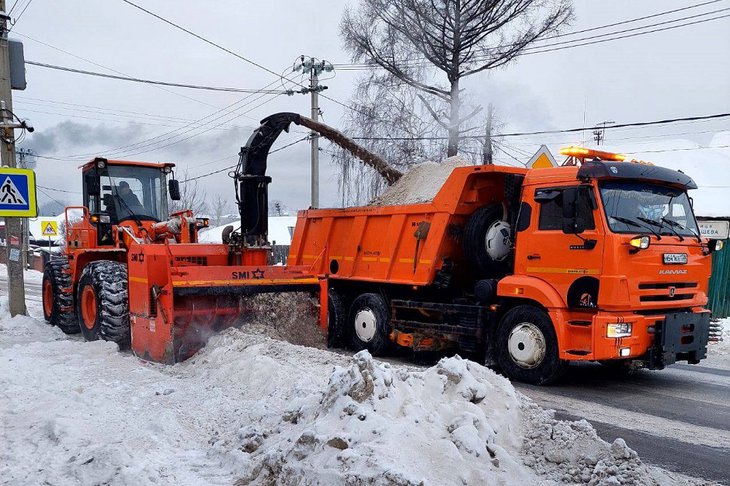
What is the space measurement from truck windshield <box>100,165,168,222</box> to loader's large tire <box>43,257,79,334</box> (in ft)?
4.45

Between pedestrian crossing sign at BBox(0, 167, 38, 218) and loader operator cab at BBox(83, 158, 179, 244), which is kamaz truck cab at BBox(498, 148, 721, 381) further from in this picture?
pedestrian crossing sign at BBox(0, 167, 38, 218)

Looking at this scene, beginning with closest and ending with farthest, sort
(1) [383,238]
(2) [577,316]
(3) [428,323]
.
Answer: (2) [577,316] < (3) [428,323] < (1) [383,238]

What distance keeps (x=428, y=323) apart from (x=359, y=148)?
3.77m

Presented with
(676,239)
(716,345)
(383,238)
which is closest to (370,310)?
(383,238)

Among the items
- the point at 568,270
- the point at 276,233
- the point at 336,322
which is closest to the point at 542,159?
the point at 568,270

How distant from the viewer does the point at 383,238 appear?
9344mm

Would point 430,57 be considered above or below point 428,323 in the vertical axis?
above

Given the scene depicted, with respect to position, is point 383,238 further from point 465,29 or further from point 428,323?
point 465,29

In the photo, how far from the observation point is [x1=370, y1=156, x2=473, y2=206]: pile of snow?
923 cm

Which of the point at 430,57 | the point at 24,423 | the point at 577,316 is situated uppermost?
the point at 430,57

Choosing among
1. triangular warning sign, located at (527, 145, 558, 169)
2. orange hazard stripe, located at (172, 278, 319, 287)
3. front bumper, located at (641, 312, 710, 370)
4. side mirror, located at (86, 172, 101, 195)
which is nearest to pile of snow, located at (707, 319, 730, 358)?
front bumper, located at (641, 312, 710, 370)

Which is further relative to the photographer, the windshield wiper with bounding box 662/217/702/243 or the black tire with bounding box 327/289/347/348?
the black tire with bounding box 327/289/347/348

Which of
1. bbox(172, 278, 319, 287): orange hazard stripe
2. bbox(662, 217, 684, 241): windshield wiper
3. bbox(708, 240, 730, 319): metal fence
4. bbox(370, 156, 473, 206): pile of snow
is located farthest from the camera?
bbox(708, 240, 730, 319): metal fence

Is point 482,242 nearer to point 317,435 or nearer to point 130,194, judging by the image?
point 317,435
